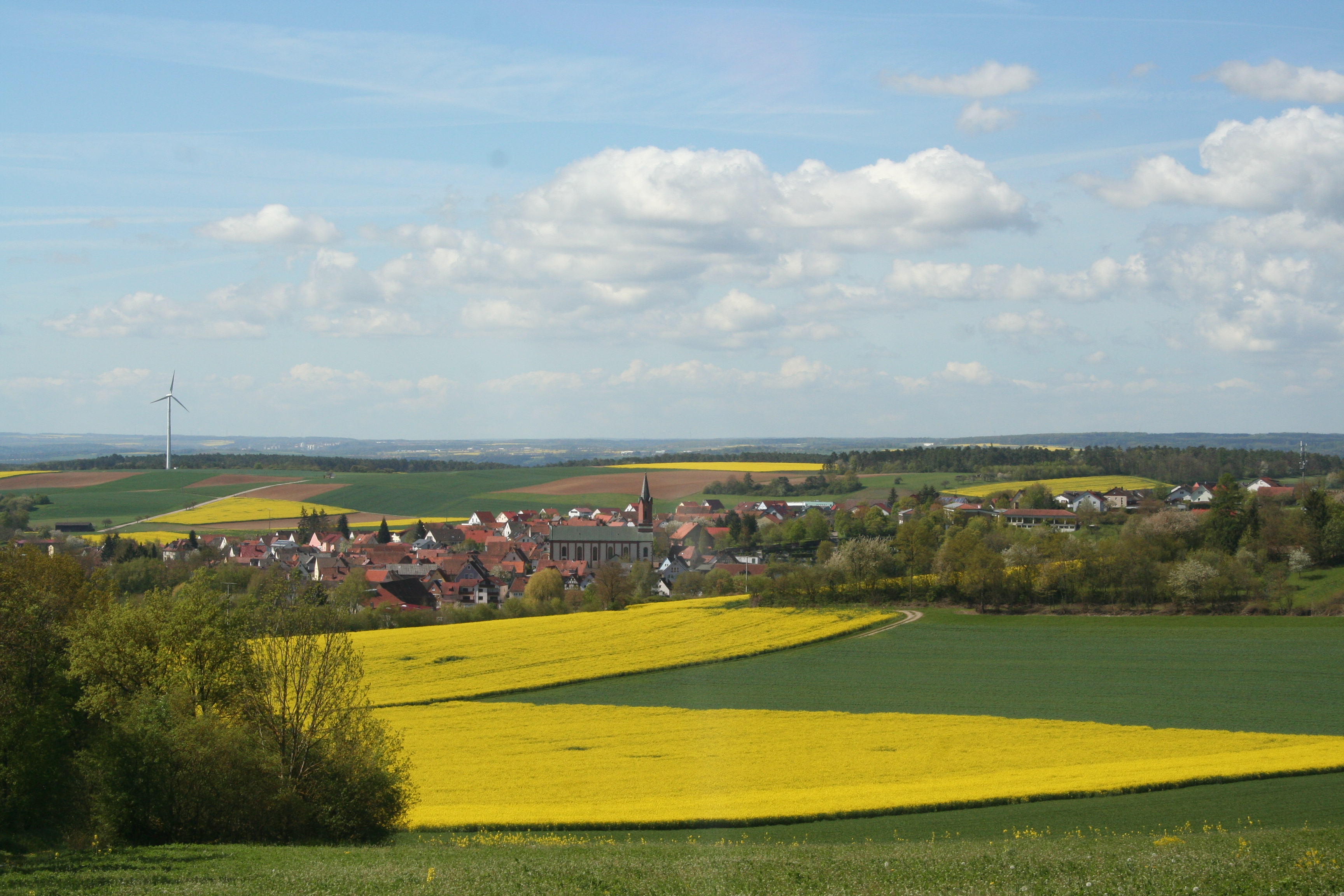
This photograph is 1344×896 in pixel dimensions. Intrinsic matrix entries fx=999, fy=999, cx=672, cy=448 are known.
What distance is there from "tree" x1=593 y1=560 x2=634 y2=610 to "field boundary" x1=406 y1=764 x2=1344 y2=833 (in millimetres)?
41379

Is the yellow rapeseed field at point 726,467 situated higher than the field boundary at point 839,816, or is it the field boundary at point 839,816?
the yellow rapeseed field at point 726,467

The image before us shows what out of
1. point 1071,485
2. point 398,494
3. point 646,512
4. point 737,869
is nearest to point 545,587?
point 646,512

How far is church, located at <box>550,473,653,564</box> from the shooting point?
9156 cm

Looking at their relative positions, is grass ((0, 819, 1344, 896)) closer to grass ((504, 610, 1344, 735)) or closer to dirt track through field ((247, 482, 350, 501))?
grass ((504, 610, 1344, 735))

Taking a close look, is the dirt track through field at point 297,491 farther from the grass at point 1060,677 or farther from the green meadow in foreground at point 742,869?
the green meadow in foreground at point 742,869

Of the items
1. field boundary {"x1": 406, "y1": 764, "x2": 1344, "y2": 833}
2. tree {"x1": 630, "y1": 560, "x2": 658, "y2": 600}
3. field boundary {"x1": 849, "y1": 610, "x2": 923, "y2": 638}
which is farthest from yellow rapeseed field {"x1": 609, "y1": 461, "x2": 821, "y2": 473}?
field boundary {"x1": 406, "y1": 764, "x2": 1344, "y2": 833}

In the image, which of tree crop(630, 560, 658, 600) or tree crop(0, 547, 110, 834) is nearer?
tree crop(0, 547, 110, 834)

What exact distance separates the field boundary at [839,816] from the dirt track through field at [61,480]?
113233 mm

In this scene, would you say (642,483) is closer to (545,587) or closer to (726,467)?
(726,467)

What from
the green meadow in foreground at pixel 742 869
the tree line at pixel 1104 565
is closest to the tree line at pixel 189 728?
the green meadow in foreground at pixel 742 869

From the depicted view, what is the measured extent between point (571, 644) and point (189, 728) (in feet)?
90.8

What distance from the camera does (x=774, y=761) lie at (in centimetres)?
2481

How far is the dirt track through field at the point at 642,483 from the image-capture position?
9181 cm

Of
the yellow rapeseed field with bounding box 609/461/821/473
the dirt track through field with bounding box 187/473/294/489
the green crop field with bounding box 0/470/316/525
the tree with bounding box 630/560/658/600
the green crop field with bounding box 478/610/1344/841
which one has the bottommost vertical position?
the tree with bounding box 630/560/658/600
